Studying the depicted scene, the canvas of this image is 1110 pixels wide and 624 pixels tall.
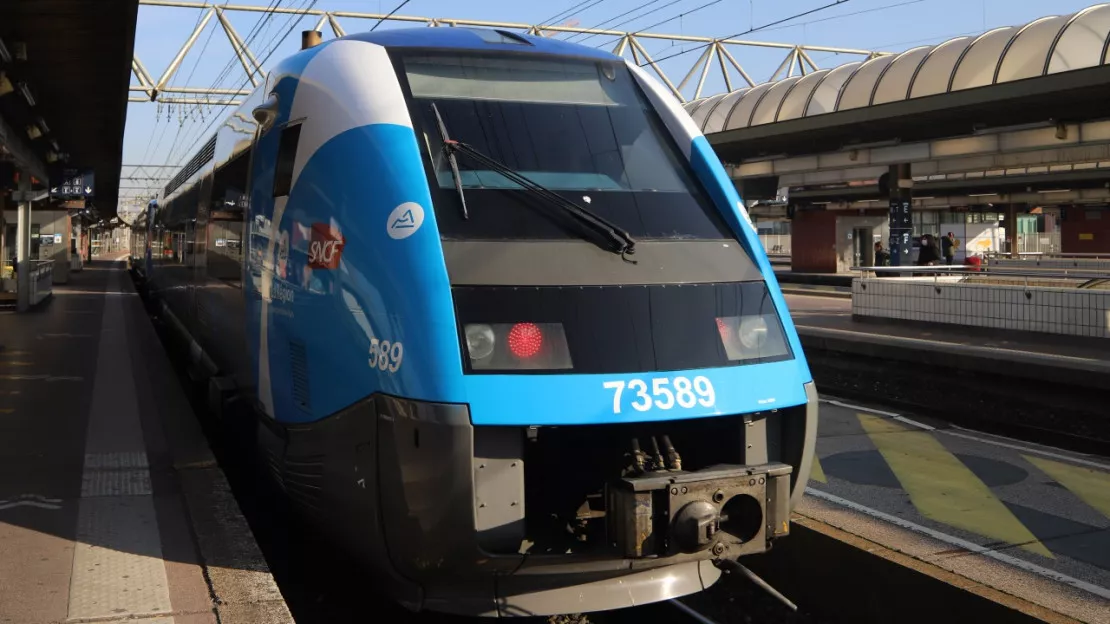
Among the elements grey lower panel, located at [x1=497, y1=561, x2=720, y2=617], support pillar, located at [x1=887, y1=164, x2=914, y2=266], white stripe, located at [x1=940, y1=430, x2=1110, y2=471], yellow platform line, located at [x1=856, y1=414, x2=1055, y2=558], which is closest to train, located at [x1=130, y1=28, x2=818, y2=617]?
grey lower panel, located at [x1=497, y1=561, x2=720, y2=617]

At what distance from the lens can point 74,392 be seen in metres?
10.5

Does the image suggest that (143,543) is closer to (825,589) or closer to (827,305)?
(825,589)

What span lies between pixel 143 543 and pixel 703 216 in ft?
10.5

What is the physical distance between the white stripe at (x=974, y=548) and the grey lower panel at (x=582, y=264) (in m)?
1.85

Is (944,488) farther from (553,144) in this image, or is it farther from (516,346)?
(516,346)

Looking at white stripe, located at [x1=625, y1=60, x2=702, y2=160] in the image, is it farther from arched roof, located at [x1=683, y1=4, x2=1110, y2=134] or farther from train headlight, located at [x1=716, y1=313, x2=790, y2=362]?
arched roof, located at [x1=683, y1=4, x2=1110, y2=134]

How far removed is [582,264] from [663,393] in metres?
0.70

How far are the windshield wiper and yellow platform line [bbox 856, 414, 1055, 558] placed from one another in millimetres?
2712

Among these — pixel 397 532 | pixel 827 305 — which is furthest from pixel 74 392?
pixel 827 305

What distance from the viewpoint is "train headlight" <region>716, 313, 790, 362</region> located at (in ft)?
14.8

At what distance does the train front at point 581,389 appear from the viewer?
159 inches

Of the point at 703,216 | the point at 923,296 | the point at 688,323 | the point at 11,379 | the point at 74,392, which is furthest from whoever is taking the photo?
the point at 923,296

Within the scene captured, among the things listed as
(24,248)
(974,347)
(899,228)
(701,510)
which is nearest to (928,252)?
(899,228)

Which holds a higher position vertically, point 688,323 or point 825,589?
point 688,323
